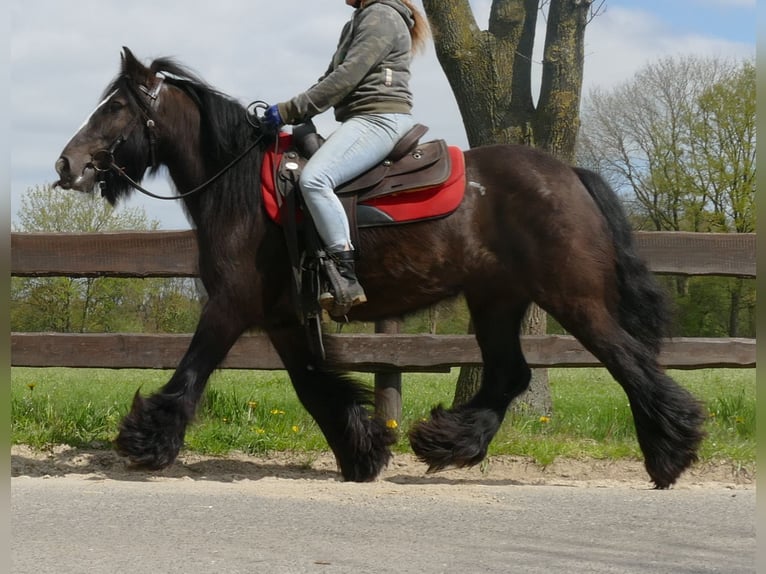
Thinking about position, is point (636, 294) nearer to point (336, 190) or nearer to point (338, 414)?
point (336, 190)

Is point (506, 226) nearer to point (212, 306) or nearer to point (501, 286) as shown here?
point (501, 286)

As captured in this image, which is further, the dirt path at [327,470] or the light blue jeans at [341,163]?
the dirt path at [327,470]

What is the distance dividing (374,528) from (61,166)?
278cm

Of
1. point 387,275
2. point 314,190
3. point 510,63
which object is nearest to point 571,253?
point 387,275

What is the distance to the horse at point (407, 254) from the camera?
5805mm

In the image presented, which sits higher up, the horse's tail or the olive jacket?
the olive jacket

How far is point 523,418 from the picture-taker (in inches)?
306

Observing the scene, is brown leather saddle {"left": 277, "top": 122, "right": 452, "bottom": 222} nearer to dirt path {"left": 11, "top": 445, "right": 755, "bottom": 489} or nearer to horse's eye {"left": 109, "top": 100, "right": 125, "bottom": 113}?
horse's eye {"left": 109, "top": 100, "right": 125, "bottom": 113}

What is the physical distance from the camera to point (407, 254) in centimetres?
592

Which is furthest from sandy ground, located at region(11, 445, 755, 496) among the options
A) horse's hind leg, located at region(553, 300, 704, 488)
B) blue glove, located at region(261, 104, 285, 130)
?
blue glove, located at region(261, 104, 285, 130)

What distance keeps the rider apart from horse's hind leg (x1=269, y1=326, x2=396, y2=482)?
667 millimetres

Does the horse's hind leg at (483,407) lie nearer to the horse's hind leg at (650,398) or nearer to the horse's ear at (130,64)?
the horse's hind leg at (650,398)

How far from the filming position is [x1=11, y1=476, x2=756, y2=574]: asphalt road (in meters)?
4.05

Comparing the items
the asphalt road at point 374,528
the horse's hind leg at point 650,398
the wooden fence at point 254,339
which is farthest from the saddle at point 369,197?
the wooden fence at point 254,339
